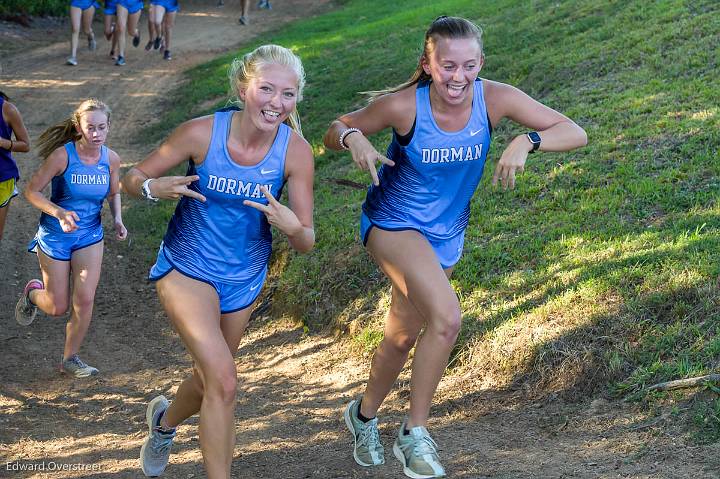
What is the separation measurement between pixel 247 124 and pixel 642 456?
2.51 meters

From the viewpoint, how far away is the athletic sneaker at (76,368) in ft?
23.2

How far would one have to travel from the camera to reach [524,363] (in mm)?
6055

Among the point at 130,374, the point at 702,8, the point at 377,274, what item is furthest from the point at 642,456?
the point at 702,8

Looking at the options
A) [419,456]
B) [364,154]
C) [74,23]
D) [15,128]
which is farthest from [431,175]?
[74,23]

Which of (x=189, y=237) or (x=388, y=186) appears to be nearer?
(x=189, y=237)

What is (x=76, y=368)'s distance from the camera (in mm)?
7102

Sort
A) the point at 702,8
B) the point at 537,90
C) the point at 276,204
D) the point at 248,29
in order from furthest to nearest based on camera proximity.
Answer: the point at 248,29
the point at 702,8
the point at 537,90
the point at 276,204

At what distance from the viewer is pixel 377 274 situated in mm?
7672

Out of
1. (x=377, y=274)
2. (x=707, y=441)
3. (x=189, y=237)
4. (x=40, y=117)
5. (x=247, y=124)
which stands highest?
(x=247, y=124)

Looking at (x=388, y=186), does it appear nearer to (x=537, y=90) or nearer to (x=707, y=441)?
(x=707, y=441)

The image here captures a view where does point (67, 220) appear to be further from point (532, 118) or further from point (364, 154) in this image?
point (532, 118)

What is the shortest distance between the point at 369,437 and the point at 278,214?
1.63 meters

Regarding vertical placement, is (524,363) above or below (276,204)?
below

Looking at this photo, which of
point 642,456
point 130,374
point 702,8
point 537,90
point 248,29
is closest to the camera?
point 642,456
